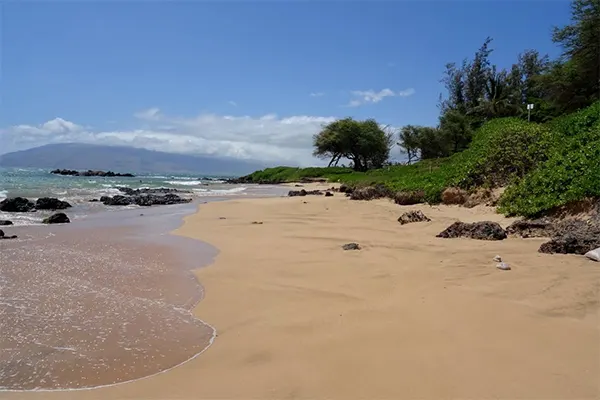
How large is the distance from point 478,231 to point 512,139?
7.00 m

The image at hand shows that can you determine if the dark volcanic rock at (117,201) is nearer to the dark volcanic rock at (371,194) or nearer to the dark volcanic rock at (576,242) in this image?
the dark volcanic rock at (371,194)

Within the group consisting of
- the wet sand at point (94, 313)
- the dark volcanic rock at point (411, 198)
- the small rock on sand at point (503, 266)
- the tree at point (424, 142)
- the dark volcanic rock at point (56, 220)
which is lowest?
the wet sand at point (94, 313)

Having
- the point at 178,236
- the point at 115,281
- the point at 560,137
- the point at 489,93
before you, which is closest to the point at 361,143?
the point at 489,93

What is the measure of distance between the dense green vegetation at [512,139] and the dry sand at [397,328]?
2989mm

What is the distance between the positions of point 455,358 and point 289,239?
5739 mm

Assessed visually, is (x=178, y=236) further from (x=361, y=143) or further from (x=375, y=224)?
(x=361, y=143)

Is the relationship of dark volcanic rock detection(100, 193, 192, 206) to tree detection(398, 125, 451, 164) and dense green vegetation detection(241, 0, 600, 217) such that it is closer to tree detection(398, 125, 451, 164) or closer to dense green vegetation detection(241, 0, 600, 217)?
dense green vegetation detection(241, 0, 600, 217)

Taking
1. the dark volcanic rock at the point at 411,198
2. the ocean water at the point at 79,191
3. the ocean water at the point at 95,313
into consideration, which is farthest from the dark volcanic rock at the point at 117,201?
the dark volcanic rock at the point at 411,198

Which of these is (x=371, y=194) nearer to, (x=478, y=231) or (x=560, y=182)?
(x=560, y=182)

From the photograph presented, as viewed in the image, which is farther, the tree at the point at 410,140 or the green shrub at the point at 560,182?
the tree at the point at 410,140

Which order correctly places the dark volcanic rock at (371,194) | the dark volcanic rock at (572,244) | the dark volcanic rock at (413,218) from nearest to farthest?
the dark volcanic rock at (572,244)
the dark volcanic rock at (413,218)
the dark volcanic rock at (371,194)

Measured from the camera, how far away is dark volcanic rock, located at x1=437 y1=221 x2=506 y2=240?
710cm

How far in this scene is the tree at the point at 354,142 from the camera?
2606 inches

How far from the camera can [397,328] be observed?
365cm
